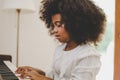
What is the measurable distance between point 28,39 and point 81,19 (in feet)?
5.96

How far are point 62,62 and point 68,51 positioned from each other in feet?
0.17

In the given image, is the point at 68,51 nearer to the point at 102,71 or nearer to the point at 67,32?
the point at 67,32

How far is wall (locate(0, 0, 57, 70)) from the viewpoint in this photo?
8.80 ft

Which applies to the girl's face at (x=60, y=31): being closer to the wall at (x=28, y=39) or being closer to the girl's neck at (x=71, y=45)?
the girl's neck at (x=71, y=45)

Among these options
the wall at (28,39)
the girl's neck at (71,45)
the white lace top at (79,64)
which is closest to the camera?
the white lace top at (79,64)

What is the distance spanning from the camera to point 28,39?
9.02 feet

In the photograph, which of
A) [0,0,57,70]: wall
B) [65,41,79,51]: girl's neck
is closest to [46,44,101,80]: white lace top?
[65,41,79,51]: girl's neck

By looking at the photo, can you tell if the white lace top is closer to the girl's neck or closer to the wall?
the girl's neck

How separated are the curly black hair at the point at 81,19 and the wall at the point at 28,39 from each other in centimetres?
169

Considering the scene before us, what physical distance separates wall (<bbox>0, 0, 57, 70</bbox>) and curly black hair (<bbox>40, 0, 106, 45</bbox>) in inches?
66.6

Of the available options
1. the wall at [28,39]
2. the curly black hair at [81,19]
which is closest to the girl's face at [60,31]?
the curly black hair at [81,19]

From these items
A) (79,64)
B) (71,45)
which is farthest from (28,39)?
(79,64)

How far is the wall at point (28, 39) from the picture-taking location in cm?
268

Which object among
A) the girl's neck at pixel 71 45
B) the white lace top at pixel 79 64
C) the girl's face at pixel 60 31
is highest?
the girl's face at pixel 60 31
